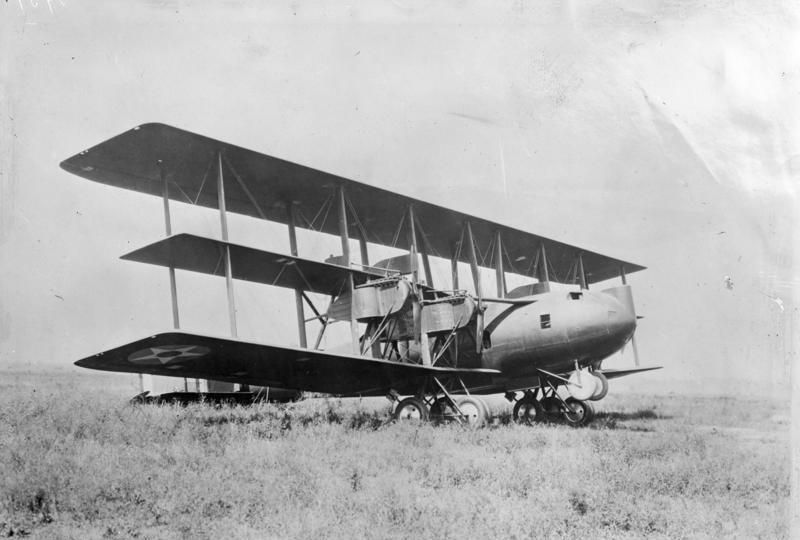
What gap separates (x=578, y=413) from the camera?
42.0 feet

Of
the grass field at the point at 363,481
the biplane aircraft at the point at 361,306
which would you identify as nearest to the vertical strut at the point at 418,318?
the biplane aircraft at the point at 361,306

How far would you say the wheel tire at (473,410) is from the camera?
10.5 meters

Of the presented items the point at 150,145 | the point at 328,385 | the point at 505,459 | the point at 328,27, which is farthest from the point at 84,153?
the point at 505,459

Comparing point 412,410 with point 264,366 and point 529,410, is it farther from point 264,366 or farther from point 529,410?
point 529,410

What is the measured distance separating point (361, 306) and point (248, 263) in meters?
2.30

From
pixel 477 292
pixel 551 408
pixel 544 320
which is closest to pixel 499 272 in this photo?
pixel 477 292

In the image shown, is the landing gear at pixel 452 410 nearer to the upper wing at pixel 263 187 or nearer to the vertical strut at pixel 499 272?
the vertical strut at pixel 499 272

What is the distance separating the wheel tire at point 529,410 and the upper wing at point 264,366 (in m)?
1.64

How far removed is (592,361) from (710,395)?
14900 mm

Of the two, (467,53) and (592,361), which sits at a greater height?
(467,53)

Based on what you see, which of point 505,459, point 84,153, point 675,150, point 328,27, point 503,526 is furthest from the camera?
point 675,150

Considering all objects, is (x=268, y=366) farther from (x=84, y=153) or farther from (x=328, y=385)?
(x=84, y=153)

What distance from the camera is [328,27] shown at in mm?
7949

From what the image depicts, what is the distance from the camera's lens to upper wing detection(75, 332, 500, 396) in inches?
308
